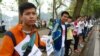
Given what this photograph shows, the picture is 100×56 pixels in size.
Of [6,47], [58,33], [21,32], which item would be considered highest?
[21,32]

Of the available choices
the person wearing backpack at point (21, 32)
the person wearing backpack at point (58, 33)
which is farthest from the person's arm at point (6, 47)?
the person wearing backpack at point (58, 33)

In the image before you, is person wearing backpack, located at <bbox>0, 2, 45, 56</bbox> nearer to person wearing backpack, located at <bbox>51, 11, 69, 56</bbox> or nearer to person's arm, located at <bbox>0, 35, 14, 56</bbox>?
person's arm, located at <bbox>0, 35, 14, 56</bbox>

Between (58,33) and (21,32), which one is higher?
(21,32)

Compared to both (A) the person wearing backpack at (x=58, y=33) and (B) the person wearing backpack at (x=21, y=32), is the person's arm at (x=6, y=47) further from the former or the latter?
(A) the person wearing backpack at (x=58, y=33)

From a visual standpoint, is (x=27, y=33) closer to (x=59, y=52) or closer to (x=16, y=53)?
(x=16, y=53)

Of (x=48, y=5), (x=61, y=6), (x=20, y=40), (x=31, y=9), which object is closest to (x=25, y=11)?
(x=31, y=9)

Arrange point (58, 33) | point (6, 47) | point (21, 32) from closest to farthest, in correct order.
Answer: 1. point (6, 47)
2. point (21, 32)
3. point (58, 33)

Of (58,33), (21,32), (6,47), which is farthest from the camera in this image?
(58,33)

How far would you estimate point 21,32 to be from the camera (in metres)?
3.89

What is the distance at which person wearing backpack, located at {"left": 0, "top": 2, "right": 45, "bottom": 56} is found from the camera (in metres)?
3.73

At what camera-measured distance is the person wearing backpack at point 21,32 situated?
12.2 feet

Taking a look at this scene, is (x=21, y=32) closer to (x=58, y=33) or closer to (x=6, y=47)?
(x=6, y=47)

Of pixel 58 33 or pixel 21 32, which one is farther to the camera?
pixel 58 33

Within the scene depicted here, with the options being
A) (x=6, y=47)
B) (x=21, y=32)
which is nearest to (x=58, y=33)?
(x=21, y=32)
